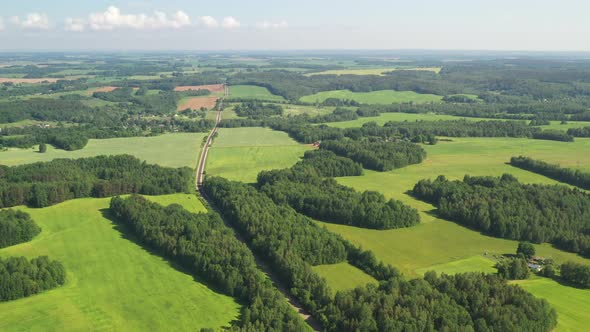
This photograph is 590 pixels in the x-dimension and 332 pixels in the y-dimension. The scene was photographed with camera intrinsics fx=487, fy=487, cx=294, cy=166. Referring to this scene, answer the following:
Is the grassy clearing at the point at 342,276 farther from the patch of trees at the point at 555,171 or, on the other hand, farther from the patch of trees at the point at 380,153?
the patch of trees at the point at 555,171

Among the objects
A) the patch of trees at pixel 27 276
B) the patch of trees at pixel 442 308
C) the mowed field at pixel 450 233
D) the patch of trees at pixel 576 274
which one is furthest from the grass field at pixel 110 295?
the patch of trees at pixel 576 274

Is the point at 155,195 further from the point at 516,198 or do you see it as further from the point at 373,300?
the point at 516,198

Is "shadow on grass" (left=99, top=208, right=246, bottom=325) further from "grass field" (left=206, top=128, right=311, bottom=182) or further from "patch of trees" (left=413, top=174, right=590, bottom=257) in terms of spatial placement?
"patch of trees" (left=413, top=174, right=590, bottom=257)

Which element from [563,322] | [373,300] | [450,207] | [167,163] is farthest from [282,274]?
[167,163]

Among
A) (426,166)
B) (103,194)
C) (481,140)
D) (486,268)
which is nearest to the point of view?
(486,268)

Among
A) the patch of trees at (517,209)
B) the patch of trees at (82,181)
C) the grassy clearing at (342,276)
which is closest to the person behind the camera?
Answer: the grassy clearing at (342,276)

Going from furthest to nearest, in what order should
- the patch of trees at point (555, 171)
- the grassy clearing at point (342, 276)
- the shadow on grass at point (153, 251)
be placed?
the patch of trees at point (555, 171), the grassy clearing at point (342, 276), the shadow on grass at point (153, 251)

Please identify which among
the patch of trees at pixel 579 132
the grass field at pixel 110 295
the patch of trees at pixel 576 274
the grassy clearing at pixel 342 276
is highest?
the patch of trees at pixel 579 132
